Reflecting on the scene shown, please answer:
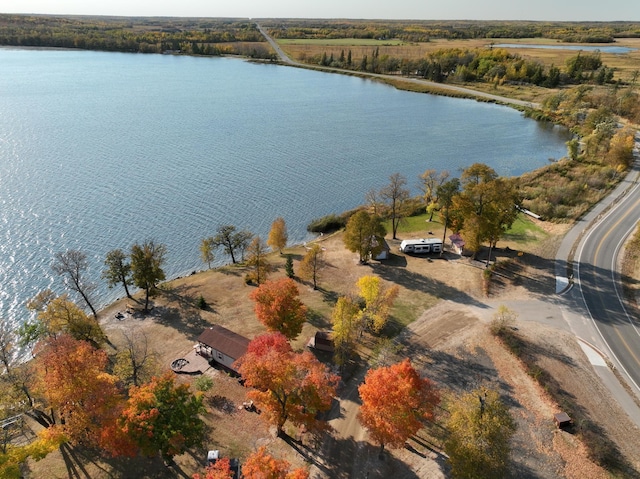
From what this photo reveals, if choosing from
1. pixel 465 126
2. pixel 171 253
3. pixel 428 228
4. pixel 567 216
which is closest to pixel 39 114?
pixel 171 253

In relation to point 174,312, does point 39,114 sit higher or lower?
higher

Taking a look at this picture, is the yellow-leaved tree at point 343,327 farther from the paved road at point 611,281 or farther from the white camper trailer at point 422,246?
the paved road at point 611,281

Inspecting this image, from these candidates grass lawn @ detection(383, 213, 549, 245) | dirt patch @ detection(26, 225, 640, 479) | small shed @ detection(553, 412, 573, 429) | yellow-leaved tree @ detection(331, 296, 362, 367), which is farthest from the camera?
grass lawn @ detection(383, 213, 549, 245)

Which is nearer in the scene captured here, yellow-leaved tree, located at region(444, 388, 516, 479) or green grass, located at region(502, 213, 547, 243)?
yellow-leaved tree, located at region(444, 388, 516, 479)

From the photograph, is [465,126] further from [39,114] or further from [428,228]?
[39,114]

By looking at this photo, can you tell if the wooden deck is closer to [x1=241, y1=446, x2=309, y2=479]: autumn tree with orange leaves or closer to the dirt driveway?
the dirt driveway

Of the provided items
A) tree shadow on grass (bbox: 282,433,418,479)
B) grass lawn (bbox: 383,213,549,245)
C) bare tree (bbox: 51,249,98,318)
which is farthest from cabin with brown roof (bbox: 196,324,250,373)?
grass lawn (bbox: 383,213,549,245)

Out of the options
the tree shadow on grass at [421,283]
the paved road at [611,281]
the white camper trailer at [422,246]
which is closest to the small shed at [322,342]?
the tree shadow on grass at [421,283]
